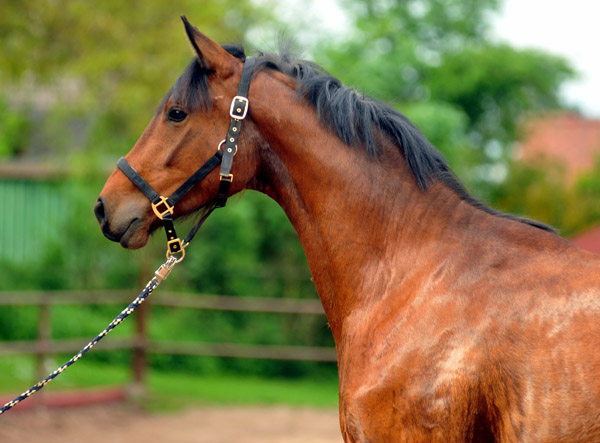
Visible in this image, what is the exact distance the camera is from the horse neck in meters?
2.60

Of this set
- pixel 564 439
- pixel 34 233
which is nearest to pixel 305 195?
pixel 564 439

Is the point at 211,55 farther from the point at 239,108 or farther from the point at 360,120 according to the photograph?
the point at 360,120

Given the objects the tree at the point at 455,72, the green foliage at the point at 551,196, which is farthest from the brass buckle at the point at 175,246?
the green foliage at the point at 551,196

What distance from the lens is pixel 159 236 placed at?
10.1 m

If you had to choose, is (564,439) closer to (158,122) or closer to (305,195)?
(305,195)

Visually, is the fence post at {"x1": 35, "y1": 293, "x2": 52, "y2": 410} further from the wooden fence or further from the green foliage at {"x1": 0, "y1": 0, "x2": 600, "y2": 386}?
the green foliage at {"x1": 0, "y1": 0, "x2": 600, "y2": 386}

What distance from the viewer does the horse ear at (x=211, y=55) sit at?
104 inches

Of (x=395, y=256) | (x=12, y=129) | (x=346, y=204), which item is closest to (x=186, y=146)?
(x=346, y=204)

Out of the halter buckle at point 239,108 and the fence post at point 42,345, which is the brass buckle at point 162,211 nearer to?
the halter buckle at point 239,108

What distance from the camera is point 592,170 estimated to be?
15039 millimetres

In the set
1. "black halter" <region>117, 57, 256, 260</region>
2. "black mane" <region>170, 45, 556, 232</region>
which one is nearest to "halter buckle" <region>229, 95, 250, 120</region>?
"black halter" <region>117, 57, 256, 260</region>

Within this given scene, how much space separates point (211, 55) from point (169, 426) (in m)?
5.78

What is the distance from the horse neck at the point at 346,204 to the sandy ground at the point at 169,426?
16.0 feet

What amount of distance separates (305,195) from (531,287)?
91 cm
